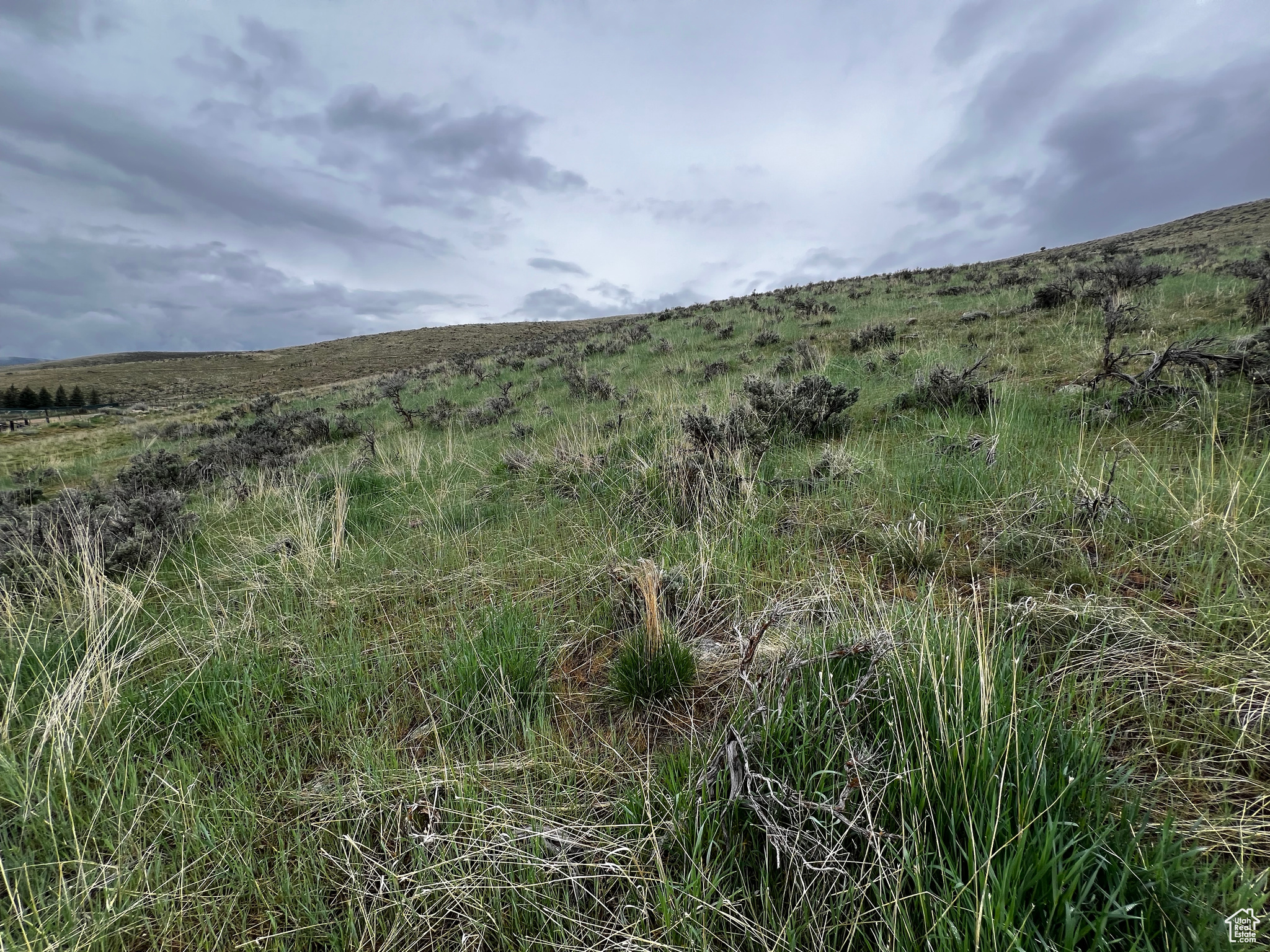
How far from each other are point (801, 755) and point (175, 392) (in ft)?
A: 210

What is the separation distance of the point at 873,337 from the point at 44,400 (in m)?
59.9

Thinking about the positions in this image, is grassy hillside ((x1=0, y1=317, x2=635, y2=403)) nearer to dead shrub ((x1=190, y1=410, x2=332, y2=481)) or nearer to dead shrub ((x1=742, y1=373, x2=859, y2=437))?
dead shrub ((x1=190, y1=410, x2=332, y2=481))

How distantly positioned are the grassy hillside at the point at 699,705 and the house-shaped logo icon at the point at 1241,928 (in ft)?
0.06

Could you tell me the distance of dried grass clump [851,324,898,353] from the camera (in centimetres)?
924

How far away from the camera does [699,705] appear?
1970mm

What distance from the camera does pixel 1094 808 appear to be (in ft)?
3.84

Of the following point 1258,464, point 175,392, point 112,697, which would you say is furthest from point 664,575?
point 175,392

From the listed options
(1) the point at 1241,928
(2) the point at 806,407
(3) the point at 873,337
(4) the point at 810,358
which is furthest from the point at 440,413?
(1) the point at 1241,928

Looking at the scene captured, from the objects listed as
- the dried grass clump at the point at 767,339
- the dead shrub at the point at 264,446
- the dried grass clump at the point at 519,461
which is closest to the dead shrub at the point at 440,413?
the dead shrub at the point at 264,446

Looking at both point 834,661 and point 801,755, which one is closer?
point 801,755

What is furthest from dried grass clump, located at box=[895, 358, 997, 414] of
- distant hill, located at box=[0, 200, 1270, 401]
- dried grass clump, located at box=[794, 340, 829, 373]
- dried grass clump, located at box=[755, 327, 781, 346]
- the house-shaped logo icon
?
distant hill, located at box=[0, 200, 1270, 401]

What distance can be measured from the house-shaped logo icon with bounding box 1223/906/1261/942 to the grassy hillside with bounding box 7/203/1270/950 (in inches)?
0.7

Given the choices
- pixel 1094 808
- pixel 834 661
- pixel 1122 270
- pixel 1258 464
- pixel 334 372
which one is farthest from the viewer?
pixel 334 372

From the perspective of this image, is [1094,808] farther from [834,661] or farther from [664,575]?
[664,575]
